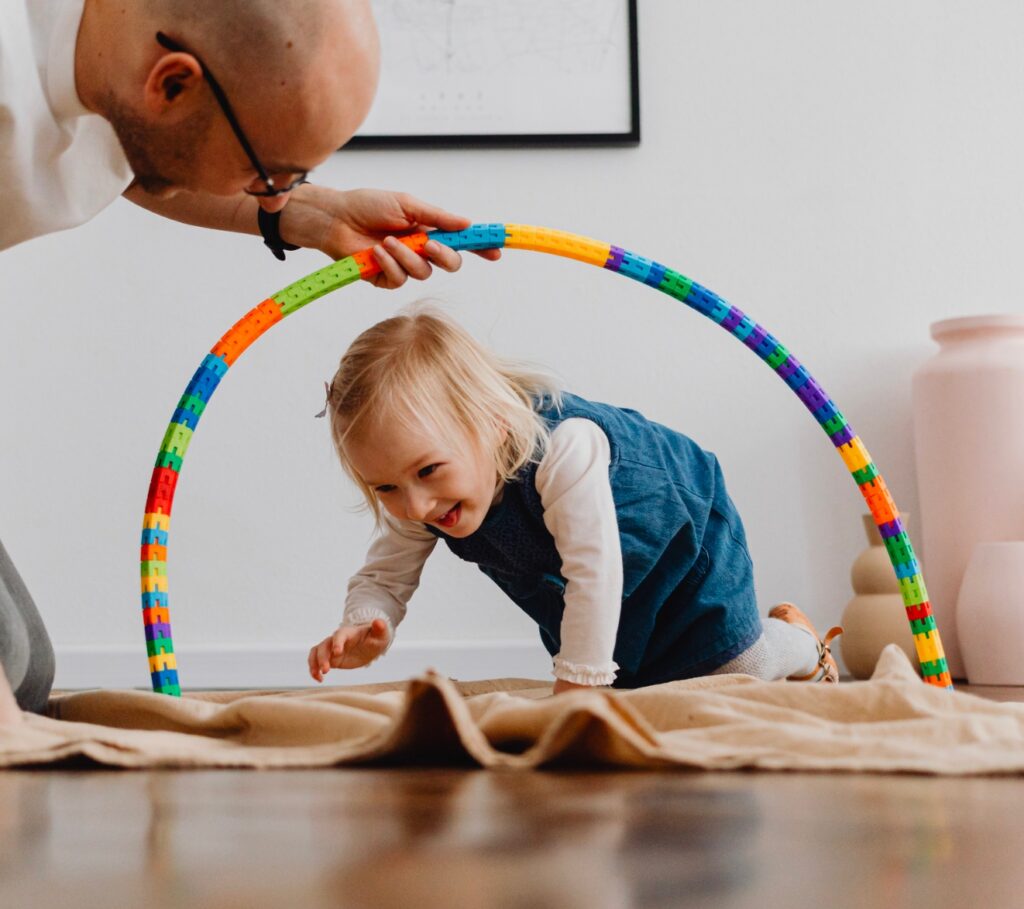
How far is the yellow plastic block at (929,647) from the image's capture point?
1.26 m

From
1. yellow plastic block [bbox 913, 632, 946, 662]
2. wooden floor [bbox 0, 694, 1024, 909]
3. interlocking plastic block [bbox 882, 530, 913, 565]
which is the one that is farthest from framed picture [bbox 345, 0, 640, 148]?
wooden floor [bbox 0, 694, 1024, 909]

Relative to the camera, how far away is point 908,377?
233cm

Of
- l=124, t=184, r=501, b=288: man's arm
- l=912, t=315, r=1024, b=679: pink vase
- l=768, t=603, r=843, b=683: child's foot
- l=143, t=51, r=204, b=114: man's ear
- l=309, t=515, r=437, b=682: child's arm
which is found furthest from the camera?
l=912, t=315, r=1024, b=679: pink vase

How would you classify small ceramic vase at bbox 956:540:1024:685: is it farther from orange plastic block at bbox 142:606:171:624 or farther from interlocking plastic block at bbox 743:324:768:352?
orange plastic block at bbox 142:606:171:624

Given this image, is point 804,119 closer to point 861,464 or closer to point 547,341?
point 547,341

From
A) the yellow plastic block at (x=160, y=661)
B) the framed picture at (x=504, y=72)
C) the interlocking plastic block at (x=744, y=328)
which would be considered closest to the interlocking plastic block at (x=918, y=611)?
the interlocking plastic block at (x=744, y=328)

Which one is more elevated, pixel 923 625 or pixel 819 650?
pixel 923 625

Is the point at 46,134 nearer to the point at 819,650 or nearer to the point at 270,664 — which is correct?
the point at 819,650

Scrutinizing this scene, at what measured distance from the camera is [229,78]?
3.33 feet

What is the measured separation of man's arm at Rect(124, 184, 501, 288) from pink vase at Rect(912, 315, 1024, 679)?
1.13m

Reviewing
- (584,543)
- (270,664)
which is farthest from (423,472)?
(270,664)

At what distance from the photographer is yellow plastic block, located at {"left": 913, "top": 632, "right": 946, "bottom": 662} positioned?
4.15 ft

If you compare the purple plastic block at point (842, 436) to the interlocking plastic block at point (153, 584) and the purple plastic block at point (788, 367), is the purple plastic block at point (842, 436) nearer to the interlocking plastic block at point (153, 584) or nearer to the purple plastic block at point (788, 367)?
the purple plastic block at point (788, 367)

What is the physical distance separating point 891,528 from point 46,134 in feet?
3.17
